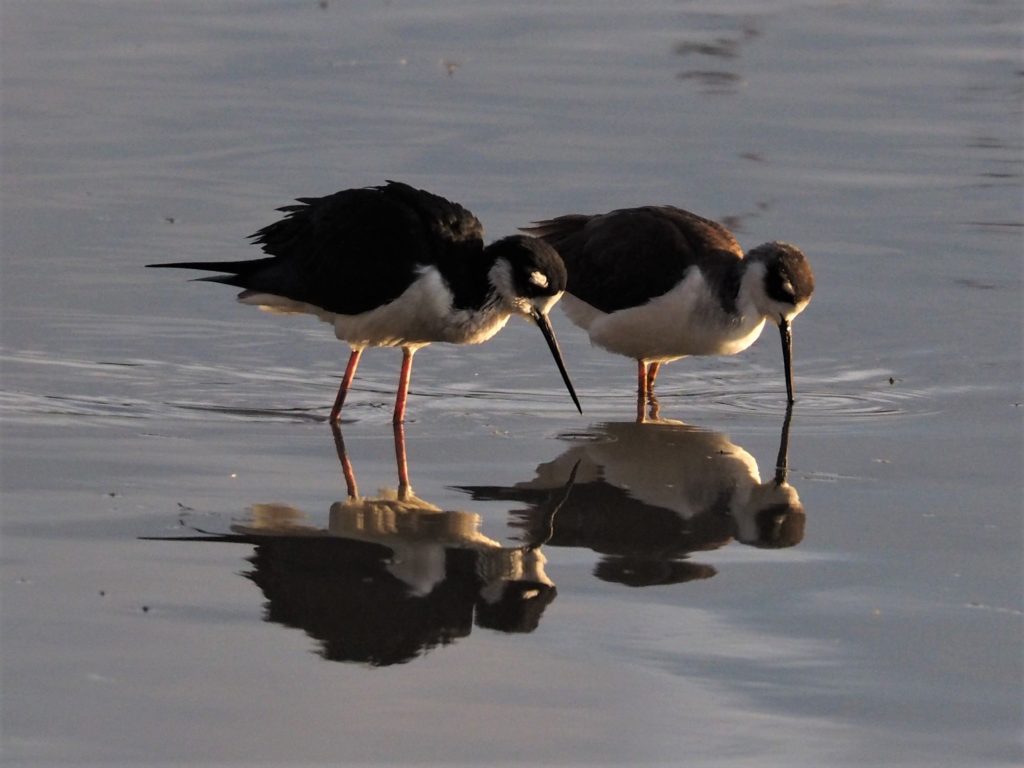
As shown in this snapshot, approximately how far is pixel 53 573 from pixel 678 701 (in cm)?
221

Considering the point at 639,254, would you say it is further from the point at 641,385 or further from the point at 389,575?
the point at 389,575

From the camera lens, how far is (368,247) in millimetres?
9070

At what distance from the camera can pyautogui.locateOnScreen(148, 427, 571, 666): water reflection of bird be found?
6191 millimetres

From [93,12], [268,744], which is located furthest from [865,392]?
[93,12]

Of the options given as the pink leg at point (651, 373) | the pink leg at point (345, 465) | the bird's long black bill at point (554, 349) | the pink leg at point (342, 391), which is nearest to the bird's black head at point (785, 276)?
the pink leg at point (651, 373)

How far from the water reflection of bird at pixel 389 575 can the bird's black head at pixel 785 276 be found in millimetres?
2530

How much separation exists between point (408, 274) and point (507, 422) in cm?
82

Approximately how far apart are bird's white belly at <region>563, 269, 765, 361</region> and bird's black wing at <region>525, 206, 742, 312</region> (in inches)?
3.2

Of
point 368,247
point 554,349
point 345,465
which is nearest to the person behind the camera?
point 345,465

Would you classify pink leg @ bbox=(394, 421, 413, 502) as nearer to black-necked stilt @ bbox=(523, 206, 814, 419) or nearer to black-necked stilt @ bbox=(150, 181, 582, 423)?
black-necked stilt @ bbox=(150, 181, 582, 423)

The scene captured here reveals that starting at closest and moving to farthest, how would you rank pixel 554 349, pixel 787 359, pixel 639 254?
pixel 554 349, pixel 787 359, pixel 639 254

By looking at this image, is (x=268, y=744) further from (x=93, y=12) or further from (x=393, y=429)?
(x=93, y=12)

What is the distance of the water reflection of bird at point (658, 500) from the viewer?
712 cm

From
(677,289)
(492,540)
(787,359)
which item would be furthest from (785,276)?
(492,540)
